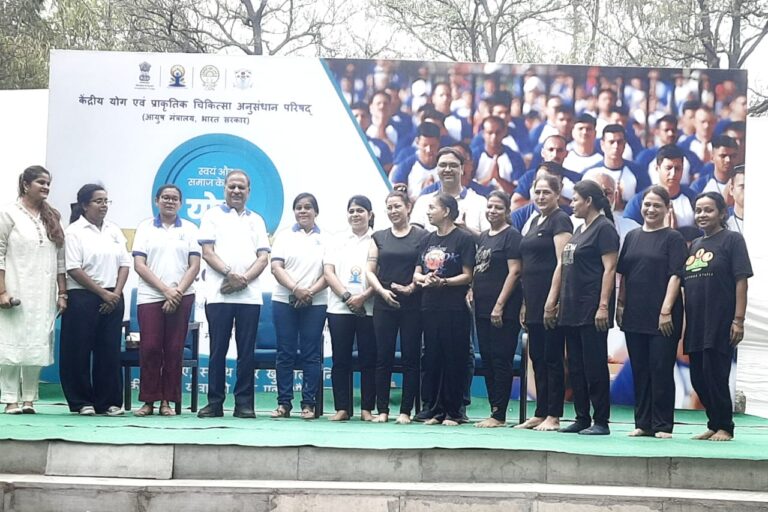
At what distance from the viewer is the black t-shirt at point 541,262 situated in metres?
7.22

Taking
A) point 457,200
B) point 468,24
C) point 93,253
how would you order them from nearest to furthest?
1. point 93,253
2. point 457,200
3. point 468,24

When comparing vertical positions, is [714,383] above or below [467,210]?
below

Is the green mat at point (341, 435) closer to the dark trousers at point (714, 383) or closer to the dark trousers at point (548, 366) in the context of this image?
the dark trousers at point (714, 383)

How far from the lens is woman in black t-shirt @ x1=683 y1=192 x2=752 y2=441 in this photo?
21.8ft

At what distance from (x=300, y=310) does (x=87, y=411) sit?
149 cm

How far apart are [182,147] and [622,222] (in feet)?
10.7

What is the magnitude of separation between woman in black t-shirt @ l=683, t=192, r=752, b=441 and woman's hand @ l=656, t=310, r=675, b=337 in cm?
9

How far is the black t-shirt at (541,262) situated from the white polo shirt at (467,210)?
1.10 meters

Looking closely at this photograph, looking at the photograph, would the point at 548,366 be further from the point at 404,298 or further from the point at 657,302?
the point at 404,298

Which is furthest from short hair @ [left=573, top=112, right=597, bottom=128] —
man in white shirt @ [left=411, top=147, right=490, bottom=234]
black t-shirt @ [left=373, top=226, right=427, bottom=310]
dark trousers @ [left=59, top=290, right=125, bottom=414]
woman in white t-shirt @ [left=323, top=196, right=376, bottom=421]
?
dark trousers @ [left=59, top=290, right=125, bottom=414]

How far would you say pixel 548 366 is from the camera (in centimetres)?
725

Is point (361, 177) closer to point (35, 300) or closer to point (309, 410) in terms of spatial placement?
Answer: point (309, 410)

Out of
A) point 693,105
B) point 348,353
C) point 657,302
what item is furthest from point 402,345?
point 693,105

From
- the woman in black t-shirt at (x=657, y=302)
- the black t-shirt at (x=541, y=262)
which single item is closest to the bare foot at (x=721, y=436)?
the woman in black t-shirt at (x=657, y=302)
